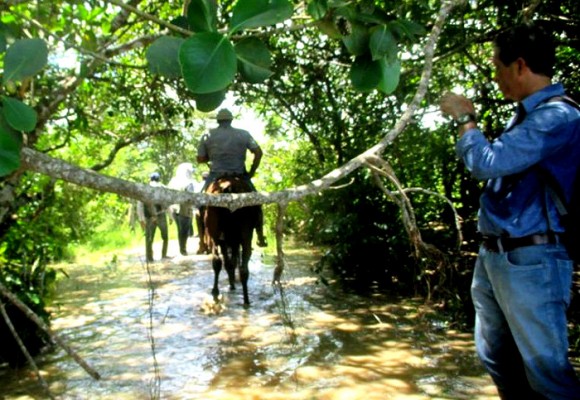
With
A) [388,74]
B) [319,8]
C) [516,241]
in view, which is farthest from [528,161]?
[319,8]

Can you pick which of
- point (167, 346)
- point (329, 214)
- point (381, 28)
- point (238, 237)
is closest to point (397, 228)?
point (329, 214)

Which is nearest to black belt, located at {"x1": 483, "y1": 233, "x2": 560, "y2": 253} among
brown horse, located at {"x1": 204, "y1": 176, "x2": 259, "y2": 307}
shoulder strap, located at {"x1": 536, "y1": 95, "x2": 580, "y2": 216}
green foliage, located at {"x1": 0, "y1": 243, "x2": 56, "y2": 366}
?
shoulder strap, located at {"x1": 536, "y1": 95, "x2": 580, "y2": 216}

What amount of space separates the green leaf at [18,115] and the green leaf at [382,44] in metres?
0.97

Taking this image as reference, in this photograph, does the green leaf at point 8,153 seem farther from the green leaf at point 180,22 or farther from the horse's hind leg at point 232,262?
the horse's hind leg at point 232,262

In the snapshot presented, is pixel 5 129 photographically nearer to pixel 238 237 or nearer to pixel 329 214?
pixel 238 237

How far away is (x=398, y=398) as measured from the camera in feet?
13.2

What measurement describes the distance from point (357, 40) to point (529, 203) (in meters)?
1.08

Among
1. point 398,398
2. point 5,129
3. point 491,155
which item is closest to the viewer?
point 5,129

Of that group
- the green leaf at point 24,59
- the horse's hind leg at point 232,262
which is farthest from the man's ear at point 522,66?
the horse's hind leg at point 232,262

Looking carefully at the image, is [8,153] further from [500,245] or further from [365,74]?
[500,245]

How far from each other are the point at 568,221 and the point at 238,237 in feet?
16.7

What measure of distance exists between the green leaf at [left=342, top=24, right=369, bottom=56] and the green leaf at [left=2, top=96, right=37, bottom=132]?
0.95 m

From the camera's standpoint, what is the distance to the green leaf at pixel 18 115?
138 cm

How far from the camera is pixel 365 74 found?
1.79 m
